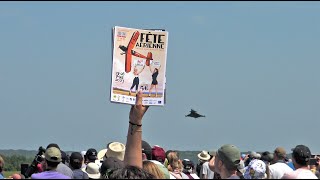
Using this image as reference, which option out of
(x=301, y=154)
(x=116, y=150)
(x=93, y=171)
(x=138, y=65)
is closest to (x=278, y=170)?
(x=301, y=154)

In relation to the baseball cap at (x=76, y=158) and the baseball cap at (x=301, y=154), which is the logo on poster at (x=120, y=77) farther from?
the baseball cap at (x=301, y=154)

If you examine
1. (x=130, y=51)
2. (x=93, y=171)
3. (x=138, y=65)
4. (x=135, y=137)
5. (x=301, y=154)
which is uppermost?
(x=130, y=51)

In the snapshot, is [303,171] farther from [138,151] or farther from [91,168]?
[91,168]

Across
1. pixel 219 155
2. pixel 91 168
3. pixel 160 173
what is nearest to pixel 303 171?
pixel 219 155

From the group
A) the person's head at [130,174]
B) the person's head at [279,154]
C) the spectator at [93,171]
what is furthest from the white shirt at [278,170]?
the person's head at [130,174]

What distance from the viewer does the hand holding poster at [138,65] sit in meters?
10.5

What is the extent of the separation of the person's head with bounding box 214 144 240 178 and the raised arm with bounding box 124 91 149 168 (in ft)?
3.03

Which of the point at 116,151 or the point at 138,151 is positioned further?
the point at 116,151

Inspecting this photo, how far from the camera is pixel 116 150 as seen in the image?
499 inches

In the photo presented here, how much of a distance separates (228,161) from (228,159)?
Result: 0.03m

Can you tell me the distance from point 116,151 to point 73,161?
2.61ft

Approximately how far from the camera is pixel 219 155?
372 inches

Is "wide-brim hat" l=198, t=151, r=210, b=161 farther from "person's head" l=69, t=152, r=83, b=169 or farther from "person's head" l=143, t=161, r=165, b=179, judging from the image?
"person's head" l=143, t=161, r=165, b=179

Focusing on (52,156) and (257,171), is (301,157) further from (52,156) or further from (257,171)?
(52,156)
